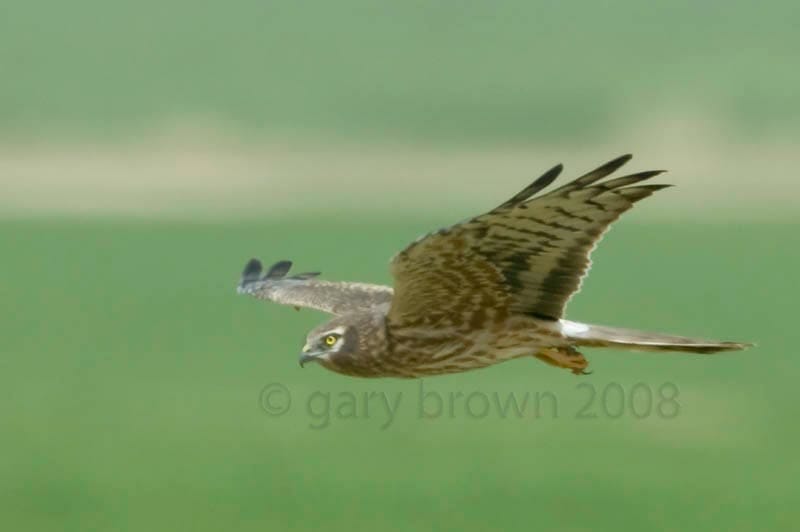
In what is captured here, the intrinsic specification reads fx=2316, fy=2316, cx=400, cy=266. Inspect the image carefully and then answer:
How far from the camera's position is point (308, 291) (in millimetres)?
11414

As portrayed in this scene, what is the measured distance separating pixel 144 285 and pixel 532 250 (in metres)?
33.9

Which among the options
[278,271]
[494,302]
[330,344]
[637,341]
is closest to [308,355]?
[330,344]

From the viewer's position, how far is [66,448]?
91.6ft

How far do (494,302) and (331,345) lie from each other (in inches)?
28.7

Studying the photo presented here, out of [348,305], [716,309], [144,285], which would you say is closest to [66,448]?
[716,309]

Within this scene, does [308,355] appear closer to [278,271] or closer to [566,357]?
[566,357]

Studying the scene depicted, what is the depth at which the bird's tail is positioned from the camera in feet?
31.0

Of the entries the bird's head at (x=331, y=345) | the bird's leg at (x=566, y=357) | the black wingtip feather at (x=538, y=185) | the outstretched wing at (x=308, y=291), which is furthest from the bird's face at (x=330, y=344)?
the black wingtip feather at (x=538, y=185)

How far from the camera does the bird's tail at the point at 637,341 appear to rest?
9445 mm

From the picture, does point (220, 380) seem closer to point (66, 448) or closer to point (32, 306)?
point (66, 448)

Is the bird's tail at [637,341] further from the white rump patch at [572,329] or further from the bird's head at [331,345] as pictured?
the bird's head at [331,345]

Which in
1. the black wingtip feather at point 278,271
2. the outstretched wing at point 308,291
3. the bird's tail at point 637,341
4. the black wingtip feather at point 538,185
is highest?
the black wingtip feather at point 538,185

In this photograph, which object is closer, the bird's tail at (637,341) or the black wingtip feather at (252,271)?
the bird's tail at (637,341)

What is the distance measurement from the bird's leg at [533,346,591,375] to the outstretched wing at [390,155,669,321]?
345 mm
